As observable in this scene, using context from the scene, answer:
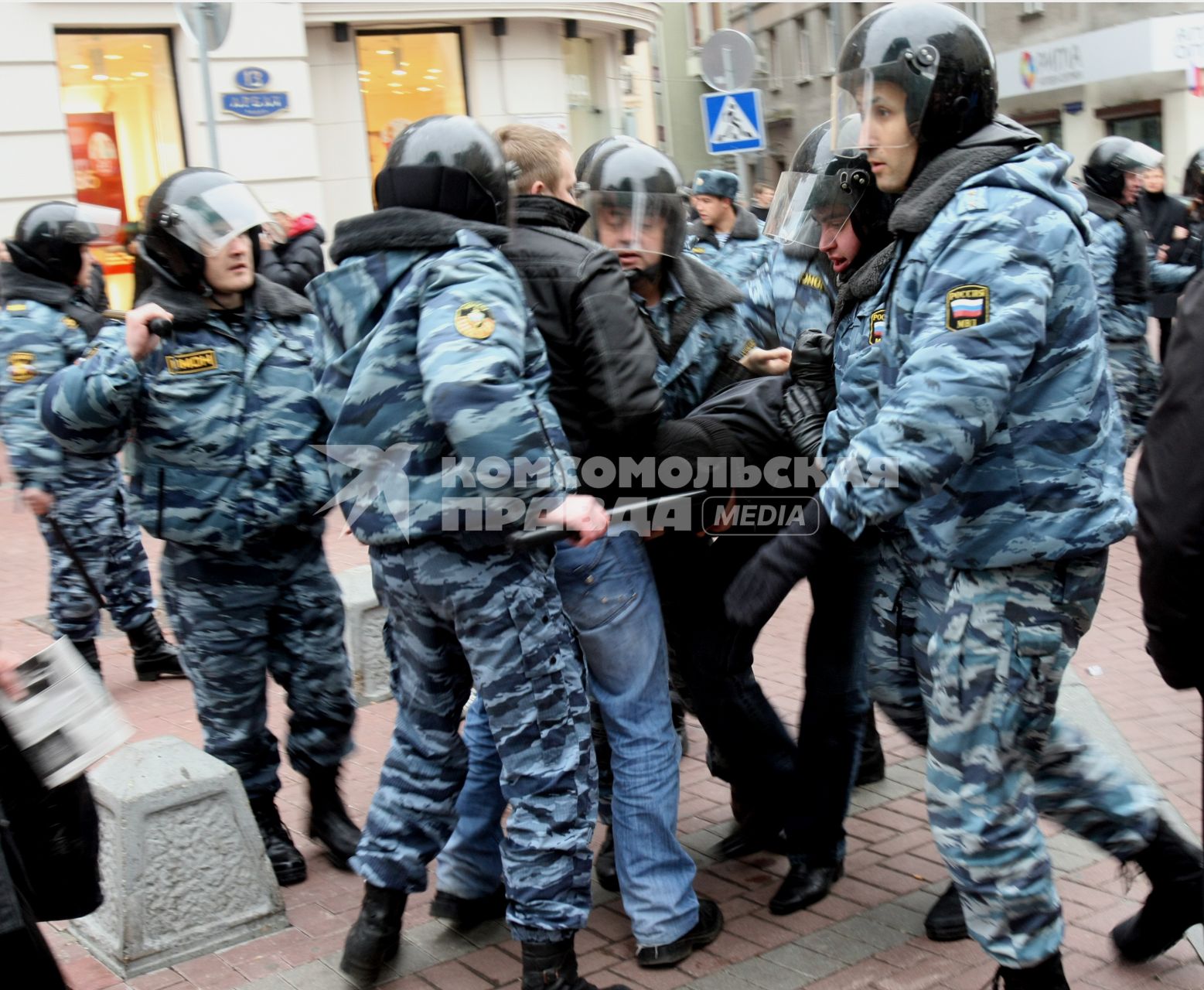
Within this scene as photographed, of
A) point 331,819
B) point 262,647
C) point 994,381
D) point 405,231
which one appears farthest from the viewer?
point 331,819

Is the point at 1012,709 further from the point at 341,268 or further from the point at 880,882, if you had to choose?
the point at 341,268

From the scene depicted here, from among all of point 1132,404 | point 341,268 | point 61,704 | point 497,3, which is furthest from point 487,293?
point 497,3

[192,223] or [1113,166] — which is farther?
[1113,166]

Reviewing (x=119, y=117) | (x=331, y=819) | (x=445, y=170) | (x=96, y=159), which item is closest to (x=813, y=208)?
(x=445, y=170)

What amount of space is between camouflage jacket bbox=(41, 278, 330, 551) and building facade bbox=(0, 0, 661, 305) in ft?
23.1

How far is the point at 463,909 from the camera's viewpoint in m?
3.76

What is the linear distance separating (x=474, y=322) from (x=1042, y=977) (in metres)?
1.83

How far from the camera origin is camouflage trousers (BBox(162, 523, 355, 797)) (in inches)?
158

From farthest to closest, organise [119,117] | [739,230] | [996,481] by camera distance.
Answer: [119,117]
[739,230]
[996,481]

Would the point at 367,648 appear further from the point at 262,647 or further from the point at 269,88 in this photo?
the point at 269,88

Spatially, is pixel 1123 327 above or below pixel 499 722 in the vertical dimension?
above

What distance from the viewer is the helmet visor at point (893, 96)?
2.91m

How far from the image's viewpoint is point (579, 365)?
3377 mm

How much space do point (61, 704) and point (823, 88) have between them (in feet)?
125
